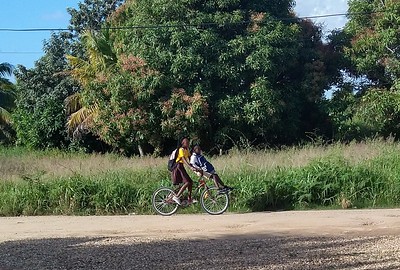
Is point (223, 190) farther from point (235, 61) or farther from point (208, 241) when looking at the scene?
point (235, 61)

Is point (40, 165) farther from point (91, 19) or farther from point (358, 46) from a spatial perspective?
point (91, 19)

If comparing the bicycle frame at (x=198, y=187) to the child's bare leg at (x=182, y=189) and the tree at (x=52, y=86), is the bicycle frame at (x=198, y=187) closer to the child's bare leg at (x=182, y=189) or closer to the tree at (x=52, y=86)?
the child's bare leg at (x=182, y=189)

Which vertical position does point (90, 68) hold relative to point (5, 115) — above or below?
above

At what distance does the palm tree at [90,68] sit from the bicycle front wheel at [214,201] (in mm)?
12807

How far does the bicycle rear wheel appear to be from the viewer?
16.3m

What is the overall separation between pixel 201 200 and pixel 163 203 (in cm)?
96

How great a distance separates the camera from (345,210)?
16641 mm

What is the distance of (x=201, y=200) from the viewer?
1628 centimetres

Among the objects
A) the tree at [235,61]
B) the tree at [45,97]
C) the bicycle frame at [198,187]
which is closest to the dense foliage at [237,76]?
the tree at [235,61]

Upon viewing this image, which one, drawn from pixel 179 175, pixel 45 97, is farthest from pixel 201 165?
pixel 45 97

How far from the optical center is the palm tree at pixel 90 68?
1146 inches

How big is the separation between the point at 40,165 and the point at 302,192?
9.83 meters

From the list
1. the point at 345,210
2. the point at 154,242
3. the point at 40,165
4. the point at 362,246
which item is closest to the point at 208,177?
the point at 345,210

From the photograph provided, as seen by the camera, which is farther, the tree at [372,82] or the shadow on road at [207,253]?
the tree at [372,82]
